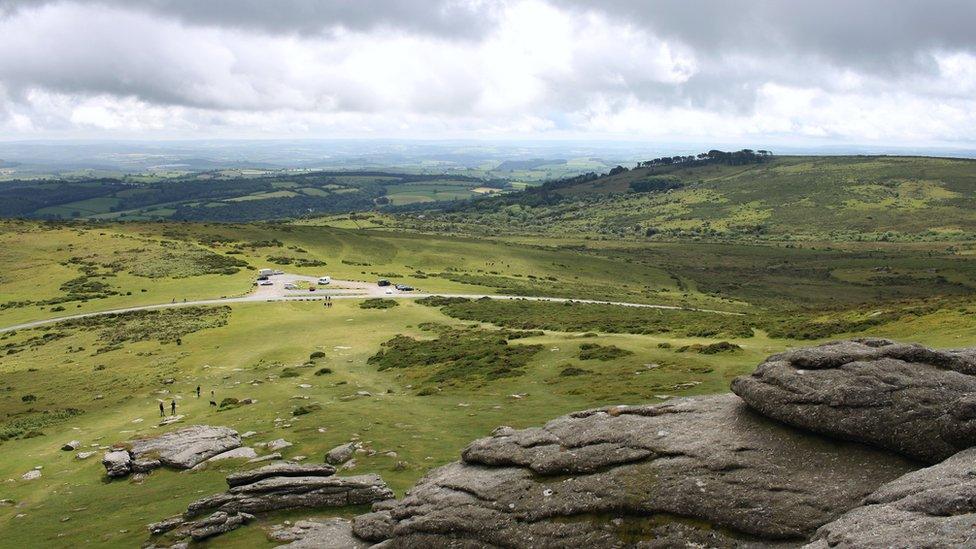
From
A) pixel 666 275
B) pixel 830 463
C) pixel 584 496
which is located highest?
pixel 830 463

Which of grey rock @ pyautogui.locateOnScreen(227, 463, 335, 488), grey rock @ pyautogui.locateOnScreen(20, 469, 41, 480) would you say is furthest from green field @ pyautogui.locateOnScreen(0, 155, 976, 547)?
grey rock @ pyautogui.locateOnScreen(227, 463, 335, 488)

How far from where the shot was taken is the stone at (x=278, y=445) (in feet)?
115

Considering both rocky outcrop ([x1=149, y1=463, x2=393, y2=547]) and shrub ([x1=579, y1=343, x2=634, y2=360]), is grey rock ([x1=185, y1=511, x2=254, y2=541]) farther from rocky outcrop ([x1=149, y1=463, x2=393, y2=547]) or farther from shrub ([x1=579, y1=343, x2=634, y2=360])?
shrub ([x1=579, y1=343, x2=634, y2=360])

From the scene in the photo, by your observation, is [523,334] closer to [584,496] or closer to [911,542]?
[584,496]

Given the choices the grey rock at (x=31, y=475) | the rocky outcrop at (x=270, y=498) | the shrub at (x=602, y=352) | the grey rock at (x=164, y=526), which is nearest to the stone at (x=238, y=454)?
the rocky outcrop at (x=270, y=498)

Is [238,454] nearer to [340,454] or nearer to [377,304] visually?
[340,454]

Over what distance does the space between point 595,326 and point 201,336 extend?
49.4 metres

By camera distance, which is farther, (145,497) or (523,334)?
(523,334)

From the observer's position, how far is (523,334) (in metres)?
66.6

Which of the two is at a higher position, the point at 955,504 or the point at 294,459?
the point at 955,504

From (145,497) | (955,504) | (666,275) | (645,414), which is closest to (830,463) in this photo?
(955,504)

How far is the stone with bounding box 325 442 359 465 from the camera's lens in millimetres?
32500

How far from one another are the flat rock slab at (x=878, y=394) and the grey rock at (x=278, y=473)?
1932 centimetres

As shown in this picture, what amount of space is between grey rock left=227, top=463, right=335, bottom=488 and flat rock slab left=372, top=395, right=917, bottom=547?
9.09 metres
